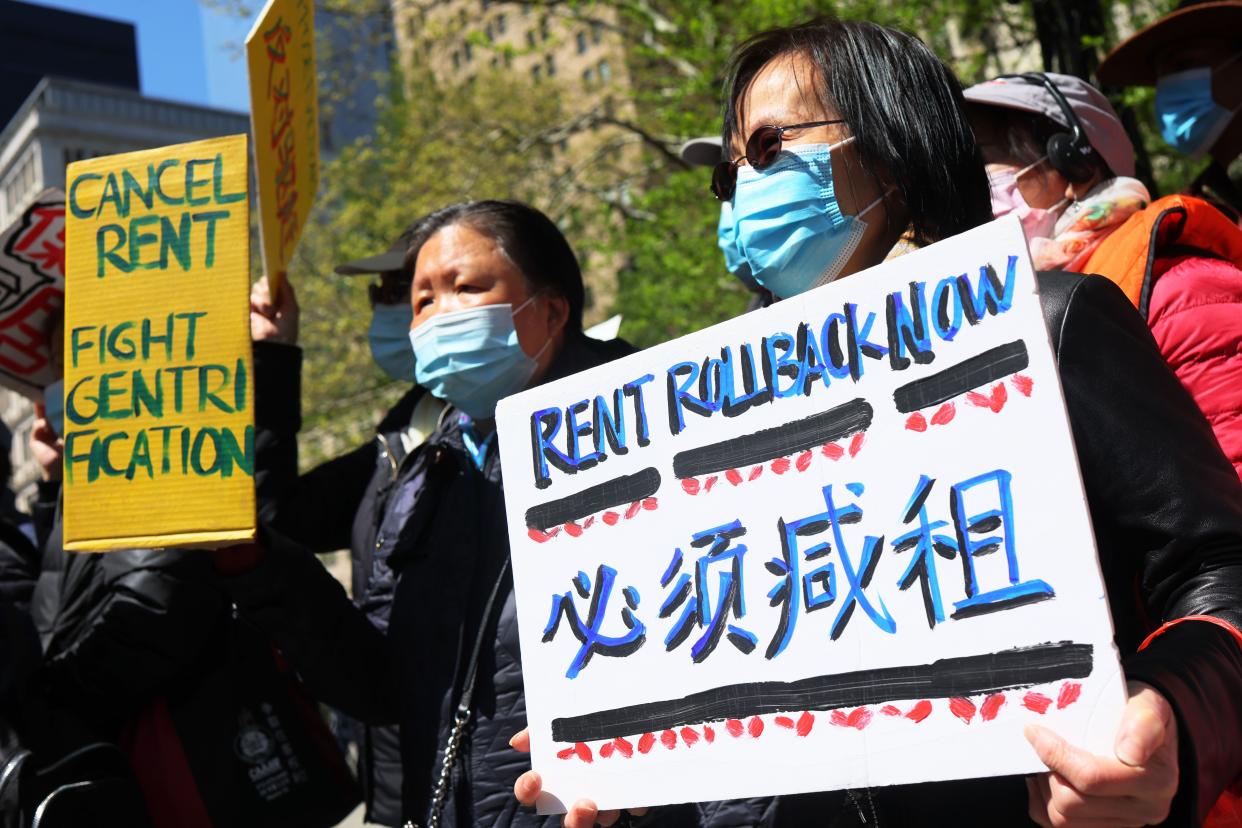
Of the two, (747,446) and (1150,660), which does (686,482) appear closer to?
(747,446)

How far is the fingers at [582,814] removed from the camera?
1417 millimetres

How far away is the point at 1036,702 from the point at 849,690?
205 mm

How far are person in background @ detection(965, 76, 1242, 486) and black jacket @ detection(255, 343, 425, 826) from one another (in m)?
1.44

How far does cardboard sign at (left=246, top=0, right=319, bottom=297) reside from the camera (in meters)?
2.59

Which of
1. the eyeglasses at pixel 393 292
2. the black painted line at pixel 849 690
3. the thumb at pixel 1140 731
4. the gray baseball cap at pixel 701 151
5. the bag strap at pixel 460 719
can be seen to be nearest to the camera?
the thumb at pixel 1140 731

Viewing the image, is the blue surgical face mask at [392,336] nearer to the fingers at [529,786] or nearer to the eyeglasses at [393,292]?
the eyeglasses at [393,292]

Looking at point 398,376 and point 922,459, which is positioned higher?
point 398,376

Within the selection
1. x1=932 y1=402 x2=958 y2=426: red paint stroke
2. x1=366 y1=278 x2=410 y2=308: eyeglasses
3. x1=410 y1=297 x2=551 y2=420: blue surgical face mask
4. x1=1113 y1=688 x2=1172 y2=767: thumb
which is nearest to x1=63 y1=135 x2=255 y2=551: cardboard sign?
x1=410 y1=297 x2=551 y2=420: blue surgical face mask

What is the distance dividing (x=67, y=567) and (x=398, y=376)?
1.04 m

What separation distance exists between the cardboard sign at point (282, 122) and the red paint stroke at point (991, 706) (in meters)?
1.98

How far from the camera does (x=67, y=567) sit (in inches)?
106

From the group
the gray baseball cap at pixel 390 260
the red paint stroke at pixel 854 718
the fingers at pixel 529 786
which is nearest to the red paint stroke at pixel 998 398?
the red paint stroke at pixel 854 718

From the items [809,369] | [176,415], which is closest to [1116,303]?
[809,369]

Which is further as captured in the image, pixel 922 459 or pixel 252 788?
pixel 252 788
